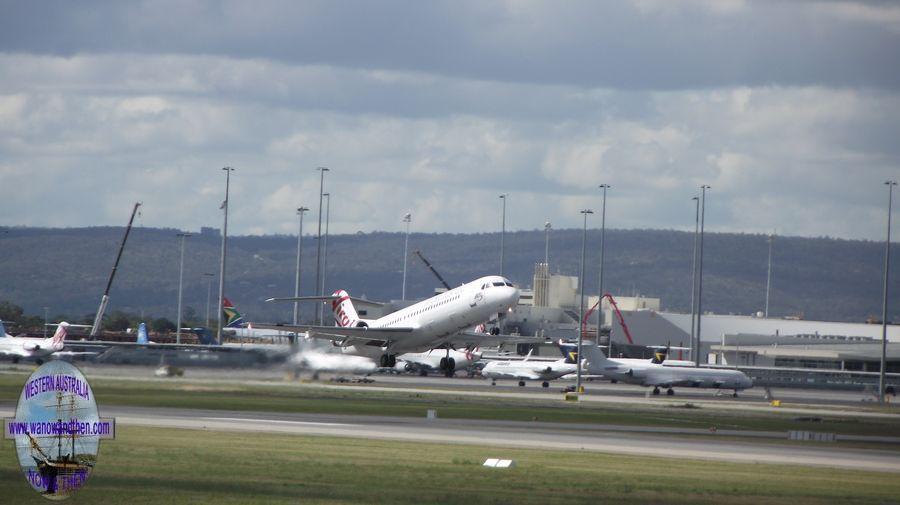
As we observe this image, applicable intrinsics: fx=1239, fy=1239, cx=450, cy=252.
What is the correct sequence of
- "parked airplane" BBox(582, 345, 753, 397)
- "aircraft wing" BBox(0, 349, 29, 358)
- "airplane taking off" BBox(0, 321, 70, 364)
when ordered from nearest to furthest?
"aircraft wing" BBox(0, 349, 29, 358)
"airplane taking off" BBox(0, 321, 70, 364)
"parked airplane" BBox(582, 345, 753, 397)

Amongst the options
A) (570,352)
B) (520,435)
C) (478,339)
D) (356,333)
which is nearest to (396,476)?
(520,435)

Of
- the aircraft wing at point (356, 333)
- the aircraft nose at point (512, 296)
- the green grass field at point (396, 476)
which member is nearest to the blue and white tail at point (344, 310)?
the aircraft wing at point (356, 333)

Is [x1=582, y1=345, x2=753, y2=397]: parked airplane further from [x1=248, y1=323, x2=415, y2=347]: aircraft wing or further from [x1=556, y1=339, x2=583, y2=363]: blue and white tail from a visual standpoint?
[x1=248, y1=323, x2=415, y2=347]: aircraft wing

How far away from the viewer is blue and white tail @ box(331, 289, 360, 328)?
9675 centimetres

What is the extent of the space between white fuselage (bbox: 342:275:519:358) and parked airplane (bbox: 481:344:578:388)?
3781 cm

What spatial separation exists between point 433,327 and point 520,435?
3043 cm

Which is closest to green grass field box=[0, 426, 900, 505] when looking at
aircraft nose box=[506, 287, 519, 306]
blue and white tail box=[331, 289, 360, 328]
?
aircraft nose box=[506, 287, 519, 306]

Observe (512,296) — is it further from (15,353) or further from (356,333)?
(15,353)

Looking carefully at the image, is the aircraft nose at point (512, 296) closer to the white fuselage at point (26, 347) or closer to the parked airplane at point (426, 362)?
the white fuselage at point (26, 347)

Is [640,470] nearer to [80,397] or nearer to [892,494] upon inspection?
[892,494]

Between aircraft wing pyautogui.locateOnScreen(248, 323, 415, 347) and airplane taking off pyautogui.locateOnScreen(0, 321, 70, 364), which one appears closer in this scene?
aircraft wing pyautogui.locateOnScreen(248, 323, 415, 347)

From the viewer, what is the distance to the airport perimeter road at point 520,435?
153 ft

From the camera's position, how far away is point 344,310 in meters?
97.7

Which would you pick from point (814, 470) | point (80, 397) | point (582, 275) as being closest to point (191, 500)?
point (80, 397)
